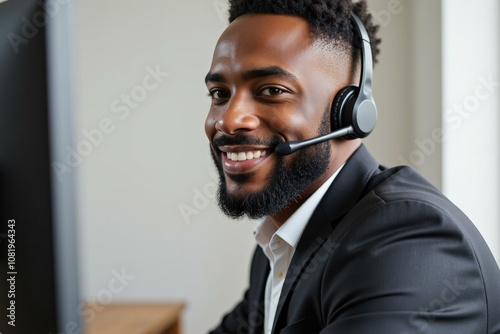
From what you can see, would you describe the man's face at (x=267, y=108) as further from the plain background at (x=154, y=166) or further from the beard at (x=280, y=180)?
the plain background at (x=154, y=166)

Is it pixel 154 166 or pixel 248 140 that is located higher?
pixel 248 140

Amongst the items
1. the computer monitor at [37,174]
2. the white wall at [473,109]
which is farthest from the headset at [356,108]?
the white wall at [473,109]

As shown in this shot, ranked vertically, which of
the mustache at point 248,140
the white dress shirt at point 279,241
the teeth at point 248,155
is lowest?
the white dress shirt at point 279,241

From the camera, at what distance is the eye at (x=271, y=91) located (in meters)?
0.96

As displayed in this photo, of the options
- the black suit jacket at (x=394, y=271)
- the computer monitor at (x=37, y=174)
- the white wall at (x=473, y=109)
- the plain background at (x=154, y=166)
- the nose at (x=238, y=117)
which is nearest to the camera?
the computer monitor at (x=37, y=174)

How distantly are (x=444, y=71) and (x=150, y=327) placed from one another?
120cm

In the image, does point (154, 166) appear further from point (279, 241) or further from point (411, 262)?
point (411, 262)

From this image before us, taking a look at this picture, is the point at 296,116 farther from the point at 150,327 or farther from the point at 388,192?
the point at 150,327

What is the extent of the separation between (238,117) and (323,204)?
21 cm

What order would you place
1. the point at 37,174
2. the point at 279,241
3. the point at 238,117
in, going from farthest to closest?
the point at 279,241 → the point at 238,117 → the point at 37,174

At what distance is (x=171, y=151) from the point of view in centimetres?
241

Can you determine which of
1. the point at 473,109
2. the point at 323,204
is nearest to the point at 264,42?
the point at 323,204

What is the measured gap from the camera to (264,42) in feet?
3.18

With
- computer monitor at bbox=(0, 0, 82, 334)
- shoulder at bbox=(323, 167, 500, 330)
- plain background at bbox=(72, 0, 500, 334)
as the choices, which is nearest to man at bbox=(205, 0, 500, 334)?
shoulder at bbox=(323, 167, 500, 330)
